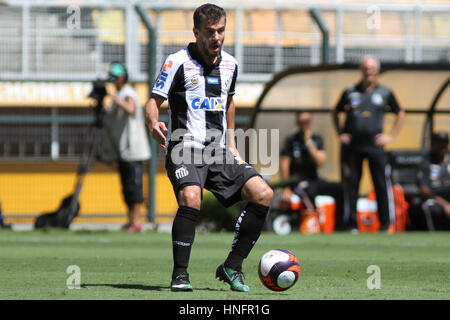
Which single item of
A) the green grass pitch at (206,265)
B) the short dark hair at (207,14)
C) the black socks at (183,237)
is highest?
the short dark hair at (207,14)

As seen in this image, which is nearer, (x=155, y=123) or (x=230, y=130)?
(x=155, y=123)

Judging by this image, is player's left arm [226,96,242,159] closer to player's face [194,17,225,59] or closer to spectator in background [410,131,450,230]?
player's face [194,17,225,59]

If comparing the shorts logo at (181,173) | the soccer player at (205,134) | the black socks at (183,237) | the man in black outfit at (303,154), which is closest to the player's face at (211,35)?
the soccer player at (205,134)

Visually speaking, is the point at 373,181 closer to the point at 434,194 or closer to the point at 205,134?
the point at 434,194

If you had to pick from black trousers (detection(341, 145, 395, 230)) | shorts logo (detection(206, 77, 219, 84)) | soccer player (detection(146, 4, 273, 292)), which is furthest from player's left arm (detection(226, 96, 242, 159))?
black trousers (detection(341, 145, 395, 230))

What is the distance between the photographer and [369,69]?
44.9 ft

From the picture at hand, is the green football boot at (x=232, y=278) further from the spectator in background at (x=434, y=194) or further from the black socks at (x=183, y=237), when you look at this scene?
the spectator in background at (x=434, y=194)

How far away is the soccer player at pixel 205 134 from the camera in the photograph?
23.7 feet

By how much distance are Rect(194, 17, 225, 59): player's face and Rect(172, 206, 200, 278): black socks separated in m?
1.13

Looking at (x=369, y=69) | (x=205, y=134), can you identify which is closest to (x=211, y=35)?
(x=205, y=134)

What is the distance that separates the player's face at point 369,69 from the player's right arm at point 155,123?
6.78m

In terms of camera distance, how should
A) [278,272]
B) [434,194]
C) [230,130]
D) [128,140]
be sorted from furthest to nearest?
[128,140]
[434,194]
[230,130]
[278,272]

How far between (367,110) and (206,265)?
5259 mm
